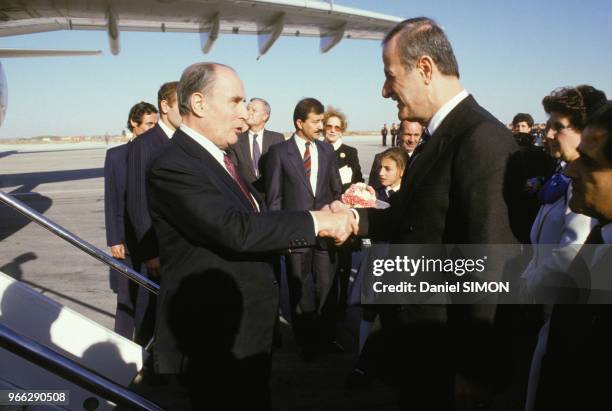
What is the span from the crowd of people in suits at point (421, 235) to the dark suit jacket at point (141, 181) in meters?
1.63

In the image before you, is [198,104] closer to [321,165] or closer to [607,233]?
[607,233]

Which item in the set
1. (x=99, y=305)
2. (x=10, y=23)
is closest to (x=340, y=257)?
(x=99, y=305)

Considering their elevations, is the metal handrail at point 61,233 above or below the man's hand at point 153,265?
above

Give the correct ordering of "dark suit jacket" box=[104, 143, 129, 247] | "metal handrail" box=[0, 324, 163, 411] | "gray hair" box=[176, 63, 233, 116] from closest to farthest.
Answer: "metal handrail" box=[0, 324, 163, 411]
"gray hair" box=[176, 63, 233, 116]
"dark suit jacket" box=[104, 143, 129, 247]

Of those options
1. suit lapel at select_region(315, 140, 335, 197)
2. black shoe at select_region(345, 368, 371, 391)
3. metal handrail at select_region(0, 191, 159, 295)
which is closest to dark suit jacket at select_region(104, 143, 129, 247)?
metal handrail at select_region(0, 191, 159, 295)

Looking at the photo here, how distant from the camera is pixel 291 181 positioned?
423 cm

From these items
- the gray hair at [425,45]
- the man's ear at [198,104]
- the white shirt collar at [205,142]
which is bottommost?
the white shirt collar at [205,142]

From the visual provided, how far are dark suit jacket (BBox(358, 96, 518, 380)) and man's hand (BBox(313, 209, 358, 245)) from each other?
1.09ft

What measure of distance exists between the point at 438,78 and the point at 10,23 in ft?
31.1

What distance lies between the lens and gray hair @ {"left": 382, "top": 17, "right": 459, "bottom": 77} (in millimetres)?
1764

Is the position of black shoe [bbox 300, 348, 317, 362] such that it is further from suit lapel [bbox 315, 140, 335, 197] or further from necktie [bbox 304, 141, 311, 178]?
necktie [bbox 304, 141, 311, 178]

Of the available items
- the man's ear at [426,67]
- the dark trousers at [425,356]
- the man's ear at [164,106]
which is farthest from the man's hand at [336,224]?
the man's ear at [164,106]

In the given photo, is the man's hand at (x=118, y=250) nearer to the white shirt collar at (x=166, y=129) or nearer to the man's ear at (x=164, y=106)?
the white shirt collar at (x=166, y=129)

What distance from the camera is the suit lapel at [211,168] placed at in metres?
1.96
